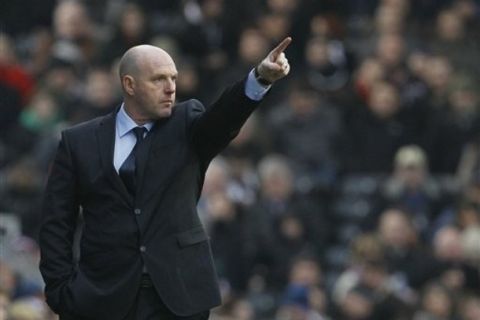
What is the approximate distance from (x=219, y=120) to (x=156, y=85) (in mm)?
342

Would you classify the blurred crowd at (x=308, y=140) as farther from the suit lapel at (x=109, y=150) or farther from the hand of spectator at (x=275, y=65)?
the hand of spectator at (x=275, y=65)

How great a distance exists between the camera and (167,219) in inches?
296

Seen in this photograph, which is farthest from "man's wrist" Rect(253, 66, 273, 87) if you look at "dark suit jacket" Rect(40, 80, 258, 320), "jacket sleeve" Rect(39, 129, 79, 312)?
"jacket sleeve" Rect(39, 129, 79, 312)

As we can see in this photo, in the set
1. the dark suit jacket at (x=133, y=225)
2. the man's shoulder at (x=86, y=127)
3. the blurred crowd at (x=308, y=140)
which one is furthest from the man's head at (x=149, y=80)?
the blurred crowd at (x=308, y=140)

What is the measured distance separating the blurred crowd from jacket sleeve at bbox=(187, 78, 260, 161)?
3830 mm

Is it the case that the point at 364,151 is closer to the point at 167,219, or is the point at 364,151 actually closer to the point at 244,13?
the point at 244,13

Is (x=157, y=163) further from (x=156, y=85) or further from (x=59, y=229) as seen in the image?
(x=59, y=229)

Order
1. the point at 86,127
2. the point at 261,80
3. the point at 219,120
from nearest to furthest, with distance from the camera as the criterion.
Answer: the point at 261,80
the point at 219,120
the point at 86,127

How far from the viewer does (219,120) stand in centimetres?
738

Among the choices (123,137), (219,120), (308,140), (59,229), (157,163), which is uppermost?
(219,120)

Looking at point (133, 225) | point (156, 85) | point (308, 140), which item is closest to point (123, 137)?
point (156, 85)

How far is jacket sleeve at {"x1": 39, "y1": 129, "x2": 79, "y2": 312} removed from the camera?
7.55 meters

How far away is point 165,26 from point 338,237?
11.4ft

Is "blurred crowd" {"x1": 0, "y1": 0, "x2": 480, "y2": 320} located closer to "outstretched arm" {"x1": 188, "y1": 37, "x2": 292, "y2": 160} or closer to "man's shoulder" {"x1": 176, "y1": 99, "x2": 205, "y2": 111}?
"man's shoulder" {"x1": 176, "y1": 99, "x2": 205, "y2": 111}
